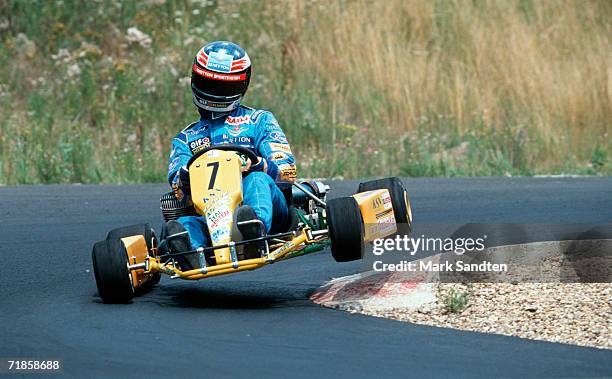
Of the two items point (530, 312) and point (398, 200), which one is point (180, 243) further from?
point (530, 312)

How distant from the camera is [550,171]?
15.9m

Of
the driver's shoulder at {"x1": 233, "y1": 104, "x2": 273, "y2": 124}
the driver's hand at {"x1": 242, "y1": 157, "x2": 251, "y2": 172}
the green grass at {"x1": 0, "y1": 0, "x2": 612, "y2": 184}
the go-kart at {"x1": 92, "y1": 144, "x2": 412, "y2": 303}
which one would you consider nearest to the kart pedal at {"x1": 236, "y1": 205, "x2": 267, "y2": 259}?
the go-kart at {"x1": 92, "y1": 144, "x2": 412, "y2": 303}

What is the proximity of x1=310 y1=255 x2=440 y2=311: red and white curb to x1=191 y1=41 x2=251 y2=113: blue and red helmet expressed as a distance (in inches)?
54.3

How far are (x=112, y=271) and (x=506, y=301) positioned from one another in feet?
7.45

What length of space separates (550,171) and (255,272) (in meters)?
7.17

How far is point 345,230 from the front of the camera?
7.89m

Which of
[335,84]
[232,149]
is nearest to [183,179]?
[232,149]

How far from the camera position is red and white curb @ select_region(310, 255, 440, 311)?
25.2ft

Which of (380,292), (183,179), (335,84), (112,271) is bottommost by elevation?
(380,292)

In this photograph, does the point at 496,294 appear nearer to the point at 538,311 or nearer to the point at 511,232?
the point at 538,311

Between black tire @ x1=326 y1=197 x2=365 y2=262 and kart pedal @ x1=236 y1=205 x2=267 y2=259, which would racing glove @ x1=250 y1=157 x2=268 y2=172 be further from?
black tire @ x1=326 y1=197 x2=365 y2=262

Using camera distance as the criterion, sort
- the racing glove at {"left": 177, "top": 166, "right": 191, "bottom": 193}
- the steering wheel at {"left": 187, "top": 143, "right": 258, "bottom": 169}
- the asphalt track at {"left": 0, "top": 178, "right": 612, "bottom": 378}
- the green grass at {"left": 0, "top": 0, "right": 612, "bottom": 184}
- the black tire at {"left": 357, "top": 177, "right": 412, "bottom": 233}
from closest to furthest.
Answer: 1. the asphalt track at {"left": 0, "top": 178, "right": 612, "bottom": 378}
2. the steering wheel at {"left": 187, "top": 143, "right": 258, "bottom": 169}
3. the racing glove at {"left": 177, "top": 166, "right": 191, "bottom": 193}
4. the black tire at {"left": 357, "top": 177, "right": 412, "bottom": 233}
5. the green grass at {"left": 0, "top": 0, "right": 612, "bottom": 184}

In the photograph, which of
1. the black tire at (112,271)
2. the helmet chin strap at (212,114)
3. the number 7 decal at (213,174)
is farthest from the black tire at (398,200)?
the black tire at (112,271)

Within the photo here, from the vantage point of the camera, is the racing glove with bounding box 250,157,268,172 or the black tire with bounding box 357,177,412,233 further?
the black tire with bounding box 357,177,412,233
